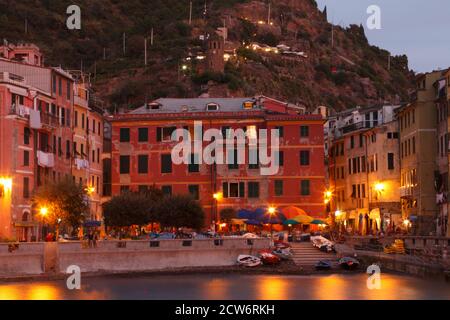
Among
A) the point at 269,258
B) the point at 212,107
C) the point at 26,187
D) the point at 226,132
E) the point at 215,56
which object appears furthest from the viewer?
the point at 215,56

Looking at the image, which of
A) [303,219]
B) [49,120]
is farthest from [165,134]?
[303,219]

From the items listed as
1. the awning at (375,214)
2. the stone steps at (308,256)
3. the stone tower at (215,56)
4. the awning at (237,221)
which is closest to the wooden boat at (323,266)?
the stone steps at (308,256)

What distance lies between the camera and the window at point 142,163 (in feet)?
309

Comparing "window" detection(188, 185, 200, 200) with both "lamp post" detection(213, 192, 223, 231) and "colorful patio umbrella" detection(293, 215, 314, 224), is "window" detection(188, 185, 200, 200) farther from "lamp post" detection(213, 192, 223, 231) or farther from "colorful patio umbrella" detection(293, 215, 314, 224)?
"colorful patio umbrella" detection(293, 215, 314, 224)

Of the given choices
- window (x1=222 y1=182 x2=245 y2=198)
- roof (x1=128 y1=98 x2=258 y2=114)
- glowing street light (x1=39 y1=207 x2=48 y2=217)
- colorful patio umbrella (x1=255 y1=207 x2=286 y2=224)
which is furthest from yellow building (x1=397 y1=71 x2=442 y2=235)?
glowing street light (x1=39 y1=207 x2=48 y2=217)

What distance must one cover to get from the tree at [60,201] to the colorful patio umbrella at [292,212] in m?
20.3

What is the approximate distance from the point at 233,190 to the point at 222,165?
8.34 feet

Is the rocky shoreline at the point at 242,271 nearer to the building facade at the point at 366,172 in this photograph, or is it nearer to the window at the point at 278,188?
the window at the point at 278,188

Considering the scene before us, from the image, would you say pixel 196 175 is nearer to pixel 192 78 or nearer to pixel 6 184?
A: pixel 6 184

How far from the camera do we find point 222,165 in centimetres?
9281

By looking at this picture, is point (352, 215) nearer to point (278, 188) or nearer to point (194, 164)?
point (278, 188)

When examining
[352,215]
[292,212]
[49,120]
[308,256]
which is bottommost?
[308,256]

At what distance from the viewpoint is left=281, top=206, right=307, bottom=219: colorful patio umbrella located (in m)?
87.9
